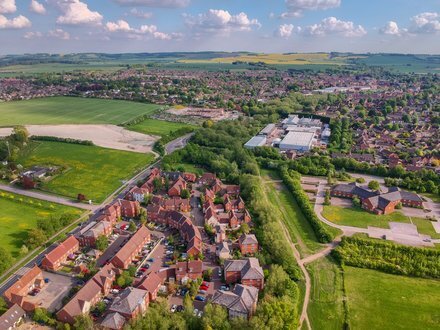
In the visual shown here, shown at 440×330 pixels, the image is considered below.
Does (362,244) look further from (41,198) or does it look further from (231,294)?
(41,198)

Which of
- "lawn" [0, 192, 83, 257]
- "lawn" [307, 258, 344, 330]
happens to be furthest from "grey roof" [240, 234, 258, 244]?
"lawn" [0, 192, 83, 257]

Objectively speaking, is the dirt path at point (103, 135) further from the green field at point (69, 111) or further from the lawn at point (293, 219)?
the lawn at point (293, 219)

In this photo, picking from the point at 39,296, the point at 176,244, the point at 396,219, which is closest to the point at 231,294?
the point at 176,244

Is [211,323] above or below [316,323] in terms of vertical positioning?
above

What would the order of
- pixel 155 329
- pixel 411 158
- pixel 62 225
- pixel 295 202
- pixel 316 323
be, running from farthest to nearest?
pixel 411 158 → pixel 295 202 → pixel 62 225 → pixel 316 323 → pixel 155 329

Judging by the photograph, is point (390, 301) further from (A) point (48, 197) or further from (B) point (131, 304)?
(A) point (48, 197)

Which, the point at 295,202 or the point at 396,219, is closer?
the point at 396,219

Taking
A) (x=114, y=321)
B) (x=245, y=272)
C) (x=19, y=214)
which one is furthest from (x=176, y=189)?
(x=114, y=321)
